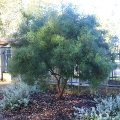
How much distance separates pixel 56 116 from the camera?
5781 millimetres

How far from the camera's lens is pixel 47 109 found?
637 cm

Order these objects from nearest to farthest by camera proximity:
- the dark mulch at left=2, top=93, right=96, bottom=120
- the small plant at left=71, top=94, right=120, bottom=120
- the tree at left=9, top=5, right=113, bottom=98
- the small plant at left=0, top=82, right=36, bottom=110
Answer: the small plant at left=71, top=94, right=120, bottom=120, the tree at left=9, top=5, right=113, bottom=98, the dark mulch at left=2, top=93, right=96, bottom=120, the small plant at left=0, top=82, right=36, bottom=110

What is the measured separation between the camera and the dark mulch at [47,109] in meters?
5.87

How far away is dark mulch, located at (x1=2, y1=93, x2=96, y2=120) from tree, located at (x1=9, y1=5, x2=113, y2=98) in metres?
0.86

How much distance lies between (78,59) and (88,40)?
19.7 inches

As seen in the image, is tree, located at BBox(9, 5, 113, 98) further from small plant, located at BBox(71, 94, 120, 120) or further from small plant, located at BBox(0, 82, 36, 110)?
small plant, located at BBox(0, 82, 36, 110)

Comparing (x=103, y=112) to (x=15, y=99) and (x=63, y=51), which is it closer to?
(x=63, y=51)

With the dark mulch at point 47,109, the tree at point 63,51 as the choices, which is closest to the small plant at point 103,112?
the dark mulch at point 47,109

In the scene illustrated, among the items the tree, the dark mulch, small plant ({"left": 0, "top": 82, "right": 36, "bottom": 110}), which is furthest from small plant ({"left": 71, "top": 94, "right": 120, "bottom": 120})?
small plant ({"left": 0, "top": 82, "right": 36, "bottom": 110})

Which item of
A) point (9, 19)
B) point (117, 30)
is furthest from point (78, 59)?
point (9, 19)

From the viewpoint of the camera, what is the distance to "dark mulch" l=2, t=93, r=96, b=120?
587 centimetres

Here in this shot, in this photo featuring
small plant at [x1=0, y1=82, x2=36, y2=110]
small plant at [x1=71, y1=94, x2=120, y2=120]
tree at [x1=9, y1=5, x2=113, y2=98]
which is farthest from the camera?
small plant at [x1=0, y1=82, x2=36, y2=110]

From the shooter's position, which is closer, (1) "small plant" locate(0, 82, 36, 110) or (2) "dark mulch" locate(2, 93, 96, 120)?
(2) "dark mulch" locate(2, 93, 96, 120)

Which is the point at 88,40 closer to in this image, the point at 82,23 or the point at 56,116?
the point at 82,23
